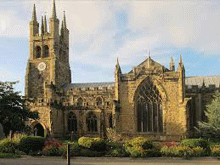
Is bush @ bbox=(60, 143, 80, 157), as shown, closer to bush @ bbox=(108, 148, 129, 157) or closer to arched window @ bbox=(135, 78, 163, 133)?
bush @ bbox=(108, 148, 129, 157)

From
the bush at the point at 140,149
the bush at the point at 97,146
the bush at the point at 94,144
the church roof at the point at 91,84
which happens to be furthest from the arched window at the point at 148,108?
the bush at the point at 97,146

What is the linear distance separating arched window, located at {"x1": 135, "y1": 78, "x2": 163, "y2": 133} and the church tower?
70.0 feet

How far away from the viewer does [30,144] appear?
24.5 m

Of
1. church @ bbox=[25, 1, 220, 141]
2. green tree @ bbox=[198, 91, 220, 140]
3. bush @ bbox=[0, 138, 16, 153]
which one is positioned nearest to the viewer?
bush @ bbox=[0, 138, 16, 153]

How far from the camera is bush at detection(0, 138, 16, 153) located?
78.1 ft

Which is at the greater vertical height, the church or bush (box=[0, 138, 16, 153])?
the church

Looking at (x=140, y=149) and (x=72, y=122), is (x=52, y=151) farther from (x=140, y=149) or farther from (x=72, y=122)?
(x=72, y=122)

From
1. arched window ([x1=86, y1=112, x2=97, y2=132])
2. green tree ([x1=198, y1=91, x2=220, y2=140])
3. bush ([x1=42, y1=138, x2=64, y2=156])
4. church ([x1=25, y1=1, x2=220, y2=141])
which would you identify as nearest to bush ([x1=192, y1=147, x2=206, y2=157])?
bush ([x1=42, y1=138, x2=64, y2=156])

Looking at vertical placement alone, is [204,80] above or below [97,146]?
above

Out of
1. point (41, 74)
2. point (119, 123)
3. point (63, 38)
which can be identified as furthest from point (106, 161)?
point (63, 38)

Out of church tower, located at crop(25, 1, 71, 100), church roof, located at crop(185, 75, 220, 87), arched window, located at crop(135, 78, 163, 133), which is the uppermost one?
Result: church tower, located at crop(25, 1, 71, 100)

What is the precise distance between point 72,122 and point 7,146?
80.8 ft

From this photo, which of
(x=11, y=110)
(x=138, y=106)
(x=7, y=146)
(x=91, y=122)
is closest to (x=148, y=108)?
(x=138, y=106)

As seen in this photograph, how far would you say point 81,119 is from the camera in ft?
158
